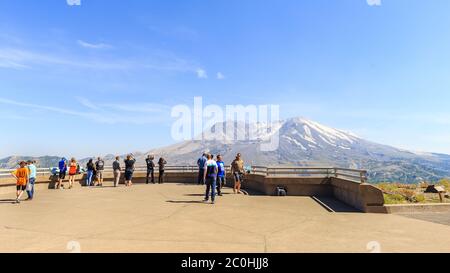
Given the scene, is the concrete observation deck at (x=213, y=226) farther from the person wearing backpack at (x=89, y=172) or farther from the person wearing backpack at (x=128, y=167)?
the person wearing backpack at (x=89, y=172)

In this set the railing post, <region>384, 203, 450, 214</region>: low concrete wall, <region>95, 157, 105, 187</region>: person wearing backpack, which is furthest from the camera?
<region>95, 157, 105, 187</region>: person wearing backpack

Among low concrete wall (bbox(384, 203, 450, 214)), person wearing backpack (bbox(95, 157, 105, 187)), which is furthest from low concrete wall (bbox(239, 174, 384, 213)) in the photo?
person wearing backpack (bbox(95, 157, 105, 187))

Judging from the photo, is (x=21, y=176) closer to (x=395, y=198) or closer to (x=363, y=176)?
(x=363, y=176)

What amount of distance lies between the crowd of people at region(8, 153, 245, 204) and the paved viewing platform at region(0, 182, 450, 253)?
100 centimetres

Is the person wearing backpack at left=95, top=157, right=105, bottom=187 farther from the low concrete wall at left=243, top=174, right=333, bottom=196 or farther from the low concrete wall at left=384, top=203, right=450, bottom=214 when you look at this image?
the low concrete wall at left=384, top=203, right=450, bottom=214

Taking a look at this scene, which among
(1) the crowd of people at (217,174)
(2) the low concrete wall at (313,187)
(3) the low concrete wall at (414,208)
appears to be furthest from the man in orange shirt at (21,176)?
(3) the low concrete wall at (414,208)

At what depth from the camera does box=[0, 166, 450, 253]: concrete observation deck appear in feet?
22.5

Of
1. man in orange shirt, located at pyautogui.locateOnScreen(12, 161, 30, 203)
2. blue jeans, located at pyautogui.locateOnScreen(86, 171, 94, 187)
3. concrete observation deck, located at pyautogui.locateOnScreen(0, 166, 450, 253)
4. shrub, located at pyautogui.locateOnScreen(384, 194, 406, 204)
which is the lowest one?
shrub, located at pyautogui.locateOnScreen(384, 194, 406, 204)

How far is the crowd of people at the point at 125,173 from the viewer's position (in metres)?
13.4

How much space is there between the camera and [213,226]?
888 centimetres

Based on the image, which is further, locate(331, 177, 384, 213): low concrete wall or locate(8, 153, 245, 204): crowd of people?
locate(8, 153, 245, 204): crowd of people

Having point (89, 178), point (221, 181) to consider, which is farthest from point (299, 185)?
point (89, 178)

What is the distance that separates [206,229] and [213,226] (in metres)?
0.42
